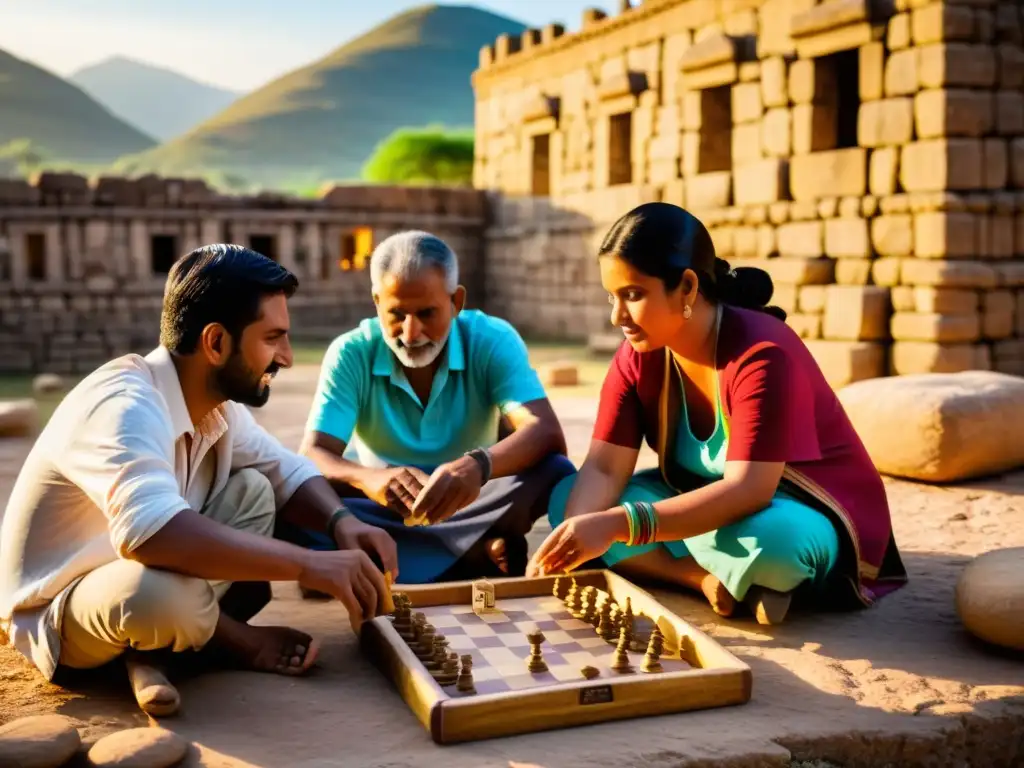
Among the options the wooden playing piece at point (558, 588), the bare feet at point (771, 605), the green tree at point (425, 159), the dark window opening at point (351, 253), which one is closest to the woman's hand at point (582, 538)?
the wooden playing piece at point (558, 588)

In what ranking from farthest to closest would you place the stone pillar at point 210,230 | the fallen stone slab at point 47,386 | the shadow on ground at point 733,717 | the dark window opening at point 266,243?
1. the dark window opening at point 266,243
2. the stone pillar at point 210,230
3. the fallen stone slab at point 47,386
4. the shadow on ground at point 733,717

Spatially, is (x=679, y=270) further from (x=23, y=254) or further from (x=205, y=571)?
(x=23, y=254)

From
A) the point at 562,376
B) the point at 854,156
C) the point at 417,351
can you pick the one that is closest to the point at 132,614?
the point at 417,351

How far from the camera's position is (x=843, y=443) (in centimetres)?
394

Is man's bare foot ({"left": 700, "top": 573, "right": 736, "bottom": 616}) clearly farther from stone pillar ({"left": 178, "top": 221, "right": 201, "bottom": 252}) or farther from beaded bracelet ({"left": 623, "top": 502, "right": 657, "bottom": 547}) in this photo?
stone pillar ({"left": 178, "top": 221, "right": 201, "bottom": 252})

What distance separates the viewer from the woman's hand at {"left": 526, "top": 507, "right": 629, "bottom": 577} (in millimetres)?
3467

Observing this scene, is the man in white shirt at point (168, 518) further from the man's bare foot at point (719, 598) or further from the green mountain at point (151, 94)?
the green mountain at point (151, 94)

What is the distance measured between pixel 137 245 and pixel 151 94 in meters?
173

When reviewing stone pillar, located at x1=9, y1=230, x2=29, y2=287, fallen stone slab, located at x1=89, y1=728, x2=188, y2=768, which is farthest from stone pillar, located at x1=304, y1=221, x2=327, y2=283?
fallen stone slab, located at x1=89, y1=728, x2=188, y2=768

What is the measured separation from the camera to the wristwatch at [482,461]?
402cm

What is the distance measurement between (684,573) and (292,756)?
188cm

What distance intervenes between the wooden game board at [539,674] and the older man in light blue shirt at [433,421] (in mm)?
437

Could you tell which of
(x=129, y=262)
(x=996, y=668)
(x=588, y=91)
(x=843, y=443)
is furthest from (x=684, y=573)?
(x=129, y=262)

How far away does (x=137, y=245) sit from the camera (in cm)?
1706
